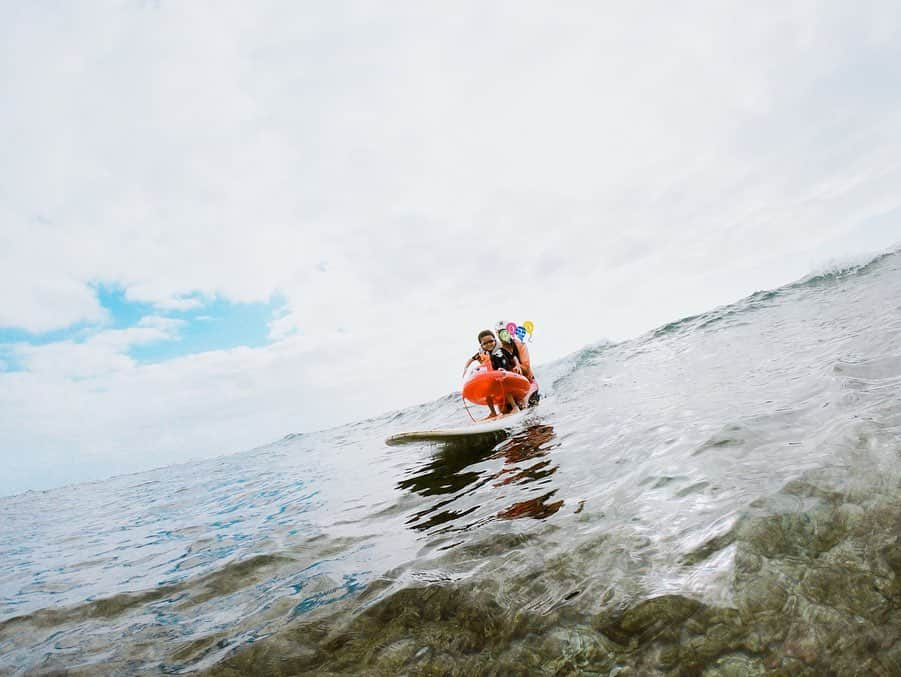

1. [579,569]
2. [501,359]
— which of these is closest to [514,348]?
[501,359]

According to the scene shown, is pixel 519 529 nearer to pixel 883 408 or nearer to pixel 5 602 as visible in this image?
pixel 883 408

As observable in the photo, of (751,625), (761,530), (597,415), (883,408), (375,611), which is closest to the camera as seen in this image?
(751,625)

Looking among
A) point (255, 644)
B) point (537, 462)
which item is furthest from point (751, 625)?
point (537, 462)

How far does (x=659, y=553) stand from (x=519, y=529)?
1352 millimetres

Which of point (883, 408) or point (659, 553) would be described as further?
point (883, 408)

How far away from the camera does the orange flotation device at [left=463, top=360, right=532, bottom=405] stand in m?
11.9

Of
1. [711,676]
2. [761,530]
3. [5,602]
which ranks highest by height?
[5,602]

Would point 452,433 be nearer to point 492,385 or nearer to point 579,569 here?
point 492,385

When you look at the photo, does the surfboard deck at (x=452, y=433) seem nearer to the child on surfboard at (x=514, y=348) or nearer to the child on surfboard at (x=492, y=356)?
the child on surfboard at (x=492, y=356)

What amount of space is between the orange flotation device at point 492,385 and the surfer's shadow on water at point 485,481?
4.63 ft

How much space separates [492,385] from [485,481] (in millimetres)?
5282

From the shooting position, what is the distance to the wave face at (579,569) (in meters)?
2.36

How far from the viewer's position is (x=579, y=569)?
314 cm

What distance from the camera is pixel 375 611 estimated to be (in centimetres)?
322
